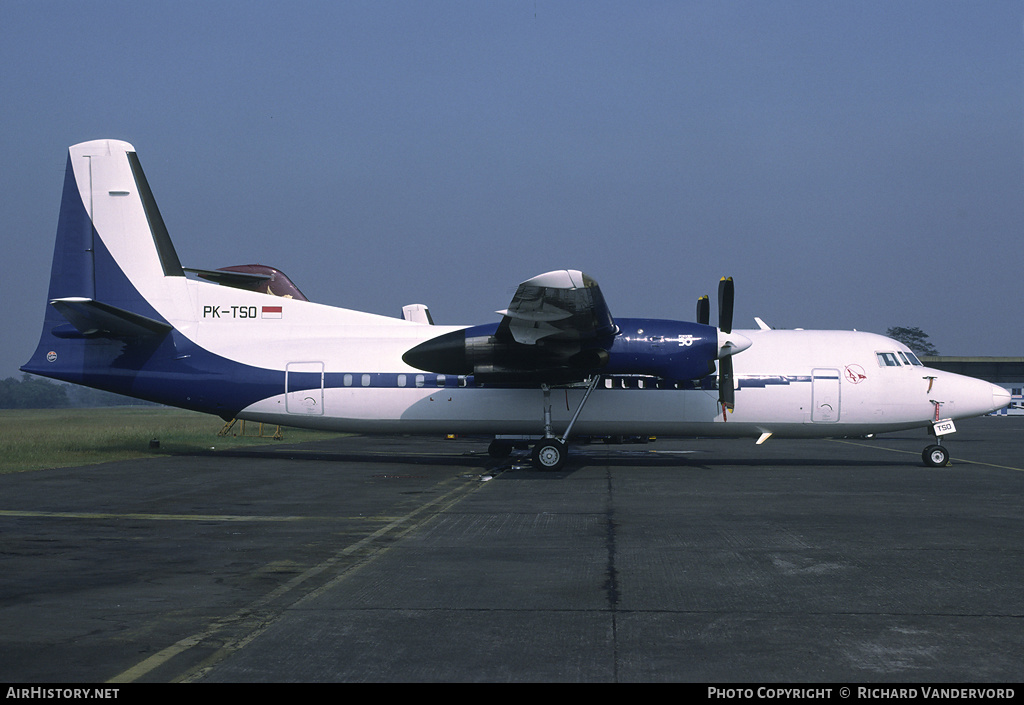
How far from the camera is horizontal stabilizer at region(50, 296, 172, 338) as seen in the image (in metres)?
21.5

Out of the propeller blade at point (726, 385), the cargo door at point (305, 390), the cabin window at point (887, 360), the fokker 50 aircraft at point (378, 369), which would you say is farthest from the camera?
the cabin window at point (887, 360)

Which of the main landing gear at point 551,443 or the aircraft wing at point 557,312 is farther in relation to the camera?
the main landing gear at point 551,443

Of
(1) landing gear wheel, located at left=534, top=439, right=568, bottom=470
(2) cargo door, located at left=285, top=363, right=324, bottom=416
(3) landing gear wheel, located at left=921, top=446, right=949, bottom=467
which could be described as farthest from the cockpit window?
(2) cargo door, located at left=285, top=363, right=324, bottom=416

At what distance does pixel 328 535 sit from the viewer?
11797 mm

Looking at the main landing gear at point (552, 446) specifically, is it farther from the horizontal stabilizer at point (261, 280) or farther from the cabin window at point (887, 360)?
the horizontal stabilizer at point (261, 280)

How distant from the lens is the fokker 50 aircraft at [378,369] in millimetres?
22500

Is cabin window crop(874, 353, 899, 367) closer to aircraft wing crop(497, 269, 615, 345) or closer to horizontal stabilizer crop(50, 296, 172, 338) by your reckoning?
aircraft wing crop(497, 269, 615, 345)

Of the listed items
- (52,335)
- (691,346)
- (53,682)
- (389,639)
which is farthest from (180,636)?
(52,335)

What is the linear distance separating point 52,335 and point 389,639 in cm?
2084

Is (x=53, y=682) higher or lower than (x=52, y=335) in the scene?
lower

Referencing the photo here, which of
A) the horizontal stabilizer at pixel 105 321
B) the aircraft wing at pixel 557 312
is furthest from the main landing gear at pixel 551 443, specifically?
the horizontal stabilizer at pixel 105 321

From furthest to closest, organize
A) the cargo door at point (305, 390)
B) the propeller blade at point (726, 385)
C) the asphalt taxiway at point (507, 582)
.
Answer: the cargo door at point (305, 390)
the propeller blade at point (726, 385)
the asphalt taxiway at point (507, 582)

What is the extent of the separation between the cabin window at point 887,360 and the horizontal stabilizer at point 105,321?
766 inches

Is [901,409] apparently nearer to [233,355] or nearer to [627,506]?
[627,506]
